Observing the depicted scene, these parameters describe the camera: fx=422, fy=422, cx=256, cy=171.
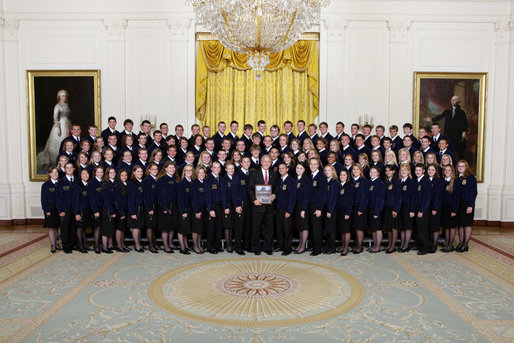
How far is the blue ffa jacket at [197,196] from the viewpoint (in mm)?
7551

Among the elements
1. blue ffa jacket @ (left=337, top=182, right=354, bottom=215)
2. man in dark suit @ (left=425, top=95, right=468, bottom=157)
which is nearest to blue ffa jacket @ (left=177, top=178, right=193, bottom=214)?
blue ffa jacket @ (left=337, top=182, right=354, bottom=215)

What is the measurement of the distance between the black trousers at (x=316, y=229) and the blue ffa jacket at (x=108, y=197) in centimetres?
357

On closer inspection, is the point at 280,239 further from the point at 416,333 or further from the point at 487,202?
the point at 487,202

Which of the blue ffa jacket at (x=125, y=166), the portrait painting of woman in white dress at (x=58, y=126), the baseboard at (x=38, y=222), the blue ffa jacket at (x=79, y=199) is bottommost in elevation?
the baseboard at (x=38, y=222)

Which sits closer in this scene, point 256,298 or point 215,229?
point 256,298

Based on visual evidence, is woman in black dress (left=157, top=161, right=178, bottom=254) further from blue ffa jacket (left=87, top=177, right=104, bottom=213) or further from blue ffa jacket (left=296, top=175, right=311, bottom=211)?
blue ffa jacket (left=296, top=175, right=311, bottom=211)

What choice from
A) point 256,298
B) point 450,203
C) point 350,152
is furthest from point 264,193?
point 450,203

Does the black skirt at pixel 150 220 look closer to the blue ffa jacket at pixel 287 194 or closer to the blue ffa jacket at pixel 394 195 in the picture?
the blue ffa jacket at pixel 287 194

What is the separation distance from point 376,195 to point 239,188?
8.05 feet

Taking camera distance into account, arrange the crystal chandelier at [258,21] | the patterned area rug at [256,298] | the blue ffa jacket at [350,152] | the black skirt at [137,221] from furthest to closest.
→ 1. the blue ffa jacket at [350,152]
2. the black skirt at [137,221]
3. the crystal chandelier at [258,21]
4. the patterned area rug at [256,298]

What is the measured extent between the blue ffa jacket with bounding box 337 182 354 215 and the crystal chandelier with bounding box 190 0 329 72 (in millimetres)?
2699

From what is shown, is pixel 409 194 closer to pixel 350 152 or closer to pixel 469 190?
pixel 469 190

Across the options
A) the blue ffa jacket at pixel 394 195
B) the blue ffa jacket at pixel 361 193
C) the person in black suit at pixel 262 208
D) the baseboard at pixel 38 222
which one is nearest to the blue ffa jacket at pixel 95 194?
the person in black suit at pixel 262 208

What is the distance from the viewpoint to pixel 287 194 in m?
7.55
